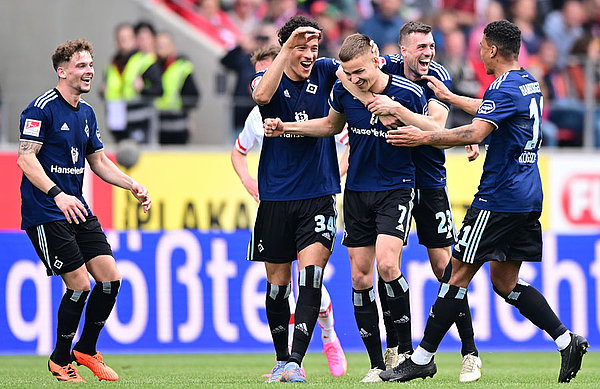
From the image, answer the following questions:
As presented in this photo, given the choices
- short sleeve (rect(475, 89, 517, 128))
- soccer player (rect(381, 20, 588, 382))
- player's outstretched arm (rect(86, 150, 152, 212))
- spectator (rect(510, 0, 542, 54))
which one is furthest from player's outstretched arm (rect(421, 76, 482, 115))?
spectator (rect(510, 0, 542, 54))

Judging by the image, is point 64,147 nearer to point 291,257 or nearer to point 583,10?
point 291,257

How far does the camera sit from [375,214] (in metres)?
8.02

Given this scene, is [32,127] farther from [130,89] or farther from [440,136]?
[130,89]

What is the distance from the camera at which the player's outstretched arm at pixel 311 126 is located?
7.79 m

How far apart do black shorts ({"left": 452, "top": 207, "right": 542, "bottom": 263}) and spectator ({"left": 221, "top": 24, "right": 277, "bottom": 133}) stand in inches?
273

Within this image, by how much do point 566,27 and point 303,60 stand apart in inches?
376

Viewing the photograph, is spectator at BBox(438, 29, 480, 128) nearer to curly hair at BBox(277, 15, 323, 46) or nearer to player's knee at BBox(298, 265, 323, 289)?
curly hair at BBox(277, 15, 323, 46)

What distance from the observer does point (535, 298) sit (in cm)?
789

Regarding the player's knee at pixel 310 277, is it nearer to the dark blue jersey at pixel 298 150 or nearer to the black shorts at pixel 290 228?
the black shorts at pixel 290 228

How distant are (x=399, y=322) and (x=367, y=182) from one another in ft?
3.57

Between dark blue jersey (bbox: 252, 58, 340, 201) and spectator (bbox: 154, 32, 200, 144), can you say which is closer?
dark blue jersey (bbox: 252, 58, 340, 201)

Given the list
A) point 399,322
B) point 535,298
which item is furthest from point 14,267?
point 535,298

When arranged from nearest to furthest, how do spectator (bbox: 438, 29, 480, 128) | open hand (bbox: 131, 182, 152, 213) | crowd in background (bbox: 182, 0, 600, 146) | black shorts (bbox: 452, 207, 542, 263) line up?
black shorts (bbox: 452, 207, 542, 263) < open hand (bbox: 131, 182, 152, 213) < spectator (bbox: 438, 29, 480, 128) < crowd in background (bbox: 182, 0, 600, 146)

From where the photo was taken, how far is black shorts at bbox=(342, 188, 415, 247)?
25.8 feet
